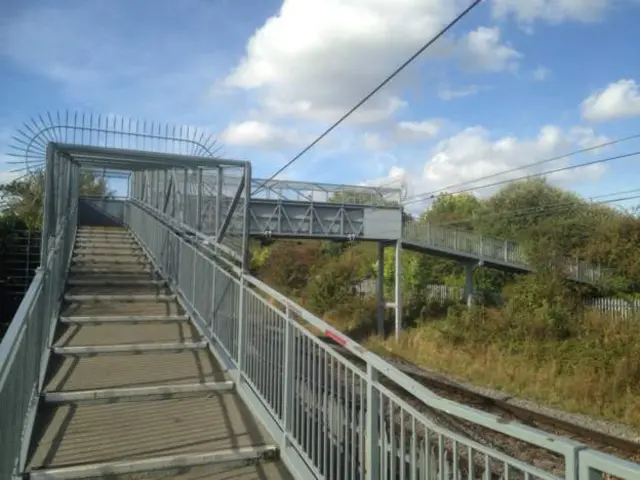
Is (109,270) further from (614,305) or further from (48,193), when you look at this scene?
(614,305)

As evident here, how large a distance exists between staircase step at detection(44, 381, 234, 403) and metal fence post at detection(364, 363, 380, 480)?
2681mm

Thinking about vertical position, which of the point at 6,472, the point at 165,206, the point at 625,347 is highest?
the point at 165,206

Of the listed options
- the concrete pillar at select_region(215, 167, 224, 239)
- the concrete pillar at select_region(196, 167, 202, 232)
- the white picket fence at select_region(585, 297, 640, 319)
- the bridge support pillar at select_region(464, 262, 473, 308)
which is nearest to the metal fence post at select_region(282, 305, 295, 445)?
the concrete pillar at select_region(215, 167, 224, 239)

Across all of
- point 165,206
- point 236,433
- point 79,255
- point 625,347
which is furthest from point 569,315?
point 236,433

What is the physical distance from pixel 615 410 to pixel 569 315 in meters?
11.0

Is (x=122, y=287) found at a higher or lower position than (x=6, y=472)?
higher

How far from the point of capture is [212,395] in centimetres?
534

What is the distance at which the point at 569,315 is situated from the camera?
2423cm

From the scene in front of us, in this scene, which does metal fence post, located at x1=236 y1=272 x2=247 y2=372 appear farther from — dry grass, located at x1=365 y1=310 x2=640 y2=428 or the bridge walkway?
dry grass, located at x1=365 y1=310 x2=640 y2=428

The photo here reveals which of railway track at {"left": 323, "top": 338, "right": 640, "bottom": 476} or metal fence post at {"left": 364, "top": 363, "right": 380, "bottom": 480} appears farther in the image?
railway track at {"left": 323, "top": 338, "right": 640, "bottom": 476}

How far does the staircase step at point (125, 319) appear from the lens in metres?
7.25

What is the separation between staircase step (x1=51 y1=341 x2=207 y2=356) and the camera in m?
6.12

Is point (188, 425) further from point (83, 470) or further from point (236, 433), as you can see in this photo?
point (83, 470)

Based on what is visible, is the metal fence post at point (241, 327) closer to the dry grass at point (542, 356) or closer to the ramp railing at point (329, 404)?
the ramp railing at point (329, 404)
